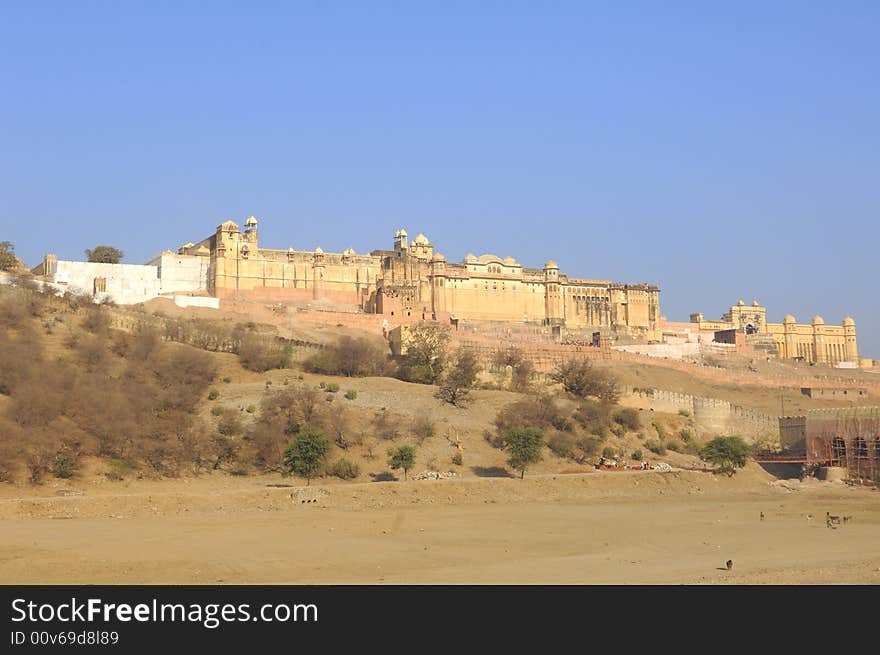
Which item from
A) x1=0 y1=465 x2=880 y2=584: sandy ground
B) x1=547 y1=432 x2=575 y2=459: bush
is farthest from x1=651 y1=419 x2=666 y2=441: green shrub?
x1=0 y1=465 x2=880 y2=584: sandy ground

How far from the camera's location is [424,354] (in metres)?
49.1

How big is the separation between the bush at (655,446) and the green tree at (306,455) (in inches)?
570

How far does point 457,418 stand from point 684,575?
2338cm

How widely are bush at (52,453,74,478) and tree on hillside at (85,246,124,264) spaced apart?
3585 centimetres

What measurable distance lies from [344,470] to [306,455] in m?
1.73

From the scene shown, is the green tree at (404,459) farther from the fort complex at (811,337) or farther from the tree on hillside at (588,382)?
the fort complex at (811,337)

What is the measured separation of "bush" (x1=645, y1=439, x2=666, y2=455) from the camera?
4134 centimetres

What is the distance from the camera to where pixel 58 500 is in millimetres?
25453

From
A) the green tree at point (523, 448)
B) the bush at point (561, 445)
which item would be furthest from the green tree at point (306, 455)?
the bush at point (561, 445)

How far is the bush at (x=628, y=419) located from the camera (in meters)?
43.0

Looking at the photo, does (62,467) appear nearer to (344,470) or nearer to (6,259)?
(344,470)

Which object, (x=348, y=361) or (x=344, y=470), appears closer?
(x=344, y=470)

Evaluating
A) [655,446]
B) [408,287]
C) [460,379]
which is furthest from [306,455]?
[408,287]

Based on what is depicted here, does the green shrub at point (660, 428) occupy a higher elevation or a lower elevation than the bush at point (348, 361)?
lower
